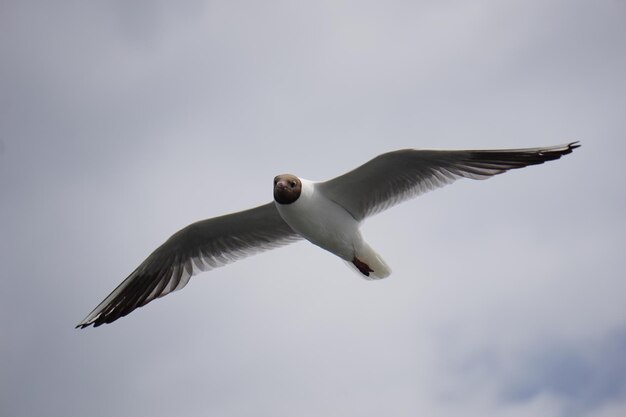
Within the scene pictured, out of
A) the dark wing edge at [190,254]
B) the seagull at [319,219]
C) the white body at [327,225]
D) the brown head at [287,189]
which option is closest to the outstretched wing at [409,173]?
the seagull at [319,219]

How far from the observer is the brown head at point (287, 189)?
8320 mm

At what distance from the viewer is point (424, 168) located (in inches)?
336

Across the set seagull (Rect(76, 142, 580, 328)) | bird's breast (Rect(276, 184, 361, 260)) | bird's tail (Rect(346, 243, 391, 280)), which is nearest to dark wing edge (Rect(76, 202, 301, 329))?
seagull (Rect(76, 142, 580, 328))

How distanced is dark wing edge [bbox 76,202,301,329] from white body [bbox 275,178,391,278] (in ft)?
2.37

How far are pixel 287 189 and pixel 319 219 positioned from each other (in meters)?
0.42

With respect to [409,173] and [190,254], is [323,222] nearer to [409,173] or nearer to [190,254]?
[409,173]

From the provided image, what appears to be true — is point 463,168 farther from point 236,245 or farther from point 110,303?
point 110,303

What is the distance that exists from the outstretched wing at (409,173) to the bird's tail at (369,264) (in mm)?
335

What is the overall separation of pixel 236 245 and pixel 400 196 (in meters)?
1.78

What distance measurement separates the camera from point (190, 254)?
9.55 m

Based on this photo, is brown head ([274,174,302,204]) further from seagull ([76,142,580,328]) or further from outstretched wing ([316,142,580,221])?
outstretched wing ([316,142,580,221])

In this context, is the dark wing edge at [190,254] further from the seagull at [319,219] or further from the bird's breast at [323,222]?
the bird's breast at [323,222]

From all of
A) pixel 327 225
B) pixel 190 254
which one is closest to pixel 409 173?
pixel 327 225

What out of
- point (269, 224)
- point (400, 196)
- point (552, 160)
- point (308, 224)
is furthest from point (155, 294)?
point (552, 160)
